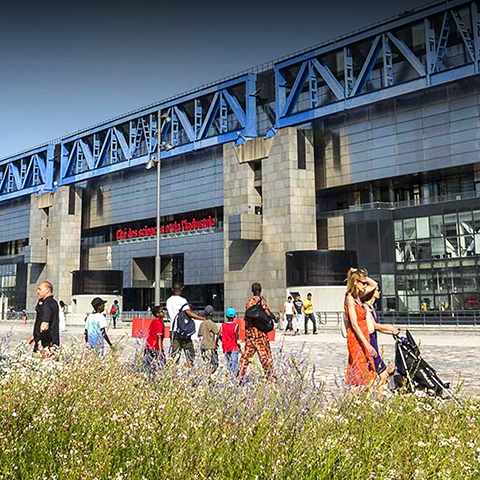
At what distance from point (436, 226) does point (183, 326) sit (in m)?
37.2

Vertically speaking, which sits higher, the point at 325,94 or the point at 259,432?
the point at 325,94

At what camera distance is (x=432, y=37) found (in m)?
42.9

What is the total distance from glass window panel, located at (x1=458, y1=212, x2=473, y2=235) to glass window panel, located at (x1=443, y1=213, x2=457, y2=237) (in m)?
0.37

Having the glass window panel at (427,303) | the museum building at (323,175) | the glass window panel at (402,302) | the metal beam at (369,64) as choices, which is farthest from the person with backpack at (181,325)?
the metal beam at (369,64)

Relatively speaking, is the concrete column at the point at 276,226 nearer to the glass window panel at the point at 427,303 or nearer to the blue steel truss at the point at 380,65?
the blue steel truss at the point at 380,65

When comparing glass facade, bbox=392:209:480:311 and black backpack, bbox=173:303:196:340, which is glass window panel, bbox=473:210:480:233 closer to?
glass facade, bbox=392:209:480:311

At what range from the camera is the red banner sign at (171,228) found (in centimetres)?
5862

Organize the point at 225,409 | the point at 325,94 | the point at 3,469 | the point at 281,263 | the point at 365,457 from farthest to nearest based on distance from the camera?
the point at 325,94
the point at 281,263
the point at 225,409
the point at 365,457
the point at 3,469

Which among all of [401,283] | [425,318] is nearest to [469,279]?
[401,283]

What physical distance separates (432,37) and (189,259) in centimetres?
3054

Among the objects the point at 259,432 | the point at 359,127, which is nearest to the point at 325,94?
the point at 359,127

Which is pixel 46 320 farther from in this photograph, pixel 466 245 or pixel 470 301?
pixel 466 245

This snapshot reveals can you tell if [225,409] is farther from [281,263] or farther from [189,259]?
[189,259]

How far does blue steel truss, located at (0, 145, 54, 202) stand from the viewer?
237 ft
